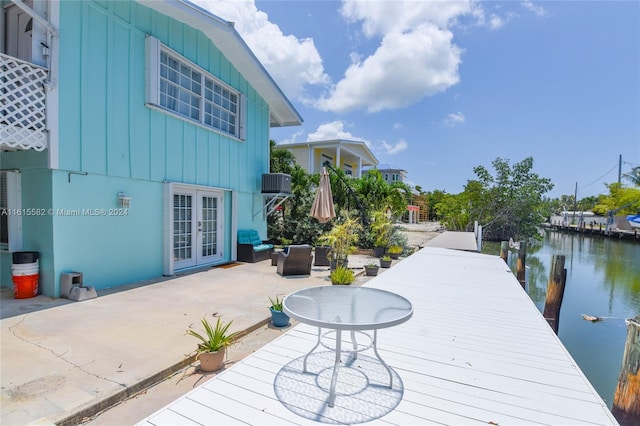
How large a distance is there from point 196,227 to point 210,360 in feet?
18.4

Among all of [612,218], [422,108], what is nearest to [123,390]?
[422,108]

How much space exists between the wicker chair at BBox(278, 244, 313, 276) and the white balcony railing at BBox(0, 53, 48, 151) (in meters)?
4.99

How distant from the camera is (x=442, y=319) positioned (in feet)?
13.2

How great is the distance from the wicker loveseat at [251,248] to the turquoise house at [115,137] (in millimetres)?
514

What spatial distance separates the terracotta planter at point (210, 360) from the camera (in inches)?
121

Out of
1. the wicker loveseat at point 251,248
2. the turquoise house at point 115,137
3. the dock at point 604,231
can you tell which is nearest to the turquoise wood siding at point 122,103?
the turquoise house at point 115,137

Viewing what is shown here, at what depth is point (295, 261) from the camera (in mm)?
7531

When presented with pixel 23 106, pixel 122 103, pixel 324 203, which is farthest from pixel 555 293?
pixel 23 106

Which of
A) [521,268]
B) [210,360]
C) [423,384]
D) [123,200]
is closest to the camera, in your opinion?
[423,384]

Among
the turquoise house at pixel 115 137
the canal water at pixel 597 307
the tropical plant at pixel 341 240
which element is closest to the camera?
the turquoise house at pixel 115 137

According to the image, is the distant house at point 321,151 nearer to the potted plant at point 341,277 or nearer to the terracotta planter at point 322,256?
the terracotta planter at point 322,256

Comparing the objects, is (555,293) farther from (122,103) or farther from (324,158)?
(324,158)

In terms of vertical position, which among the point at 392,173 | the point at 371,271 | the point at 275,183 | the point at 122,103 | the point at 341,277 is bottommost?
the point at 371,271

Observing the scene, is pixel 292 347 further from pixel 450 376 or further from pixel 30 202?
pixel 30 202
